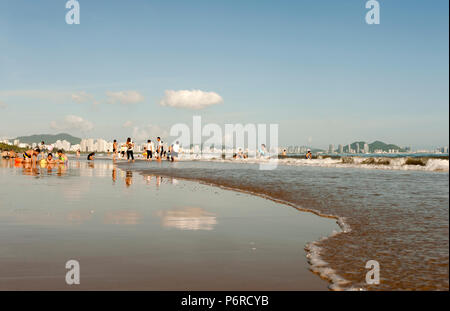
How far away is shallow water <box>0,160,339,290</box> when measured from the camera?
176 inches

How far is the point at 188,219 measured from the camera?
8.30m

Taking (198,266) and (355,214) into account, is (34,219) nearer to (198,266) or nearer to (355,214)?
(198,266)

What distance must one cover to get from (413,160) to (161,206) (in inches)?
1293

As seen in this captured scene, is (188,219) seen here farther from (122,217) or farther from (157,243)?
(157,243)

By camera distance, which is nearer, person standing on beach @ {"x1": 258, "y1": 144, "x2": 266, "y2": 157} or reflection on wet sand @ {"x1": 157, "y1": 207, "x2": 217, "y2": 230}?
reflection on wet sand @ {"x1": 157, "y1": 207, "x2": 217, "y2": 230}

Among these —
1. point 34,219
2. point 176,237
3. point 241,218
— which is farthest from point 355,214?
point 34,219

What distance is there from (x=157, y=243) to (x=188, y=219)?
218 centimetres

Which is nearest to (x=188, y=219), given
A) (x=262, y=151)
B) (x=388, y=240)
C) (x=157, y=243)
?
(x=157, y=243)

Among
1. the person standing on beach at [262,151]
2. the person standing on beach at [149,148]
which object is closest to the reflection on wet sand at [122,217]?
the person standing on beach at [149,148]

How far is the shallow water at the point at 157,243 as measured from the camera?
446 cm

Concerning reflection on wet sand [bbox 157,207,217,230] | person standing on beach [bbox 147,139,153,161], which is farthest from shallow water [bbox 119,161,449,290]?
person standing on beach [bbox 147,139,153,161]
